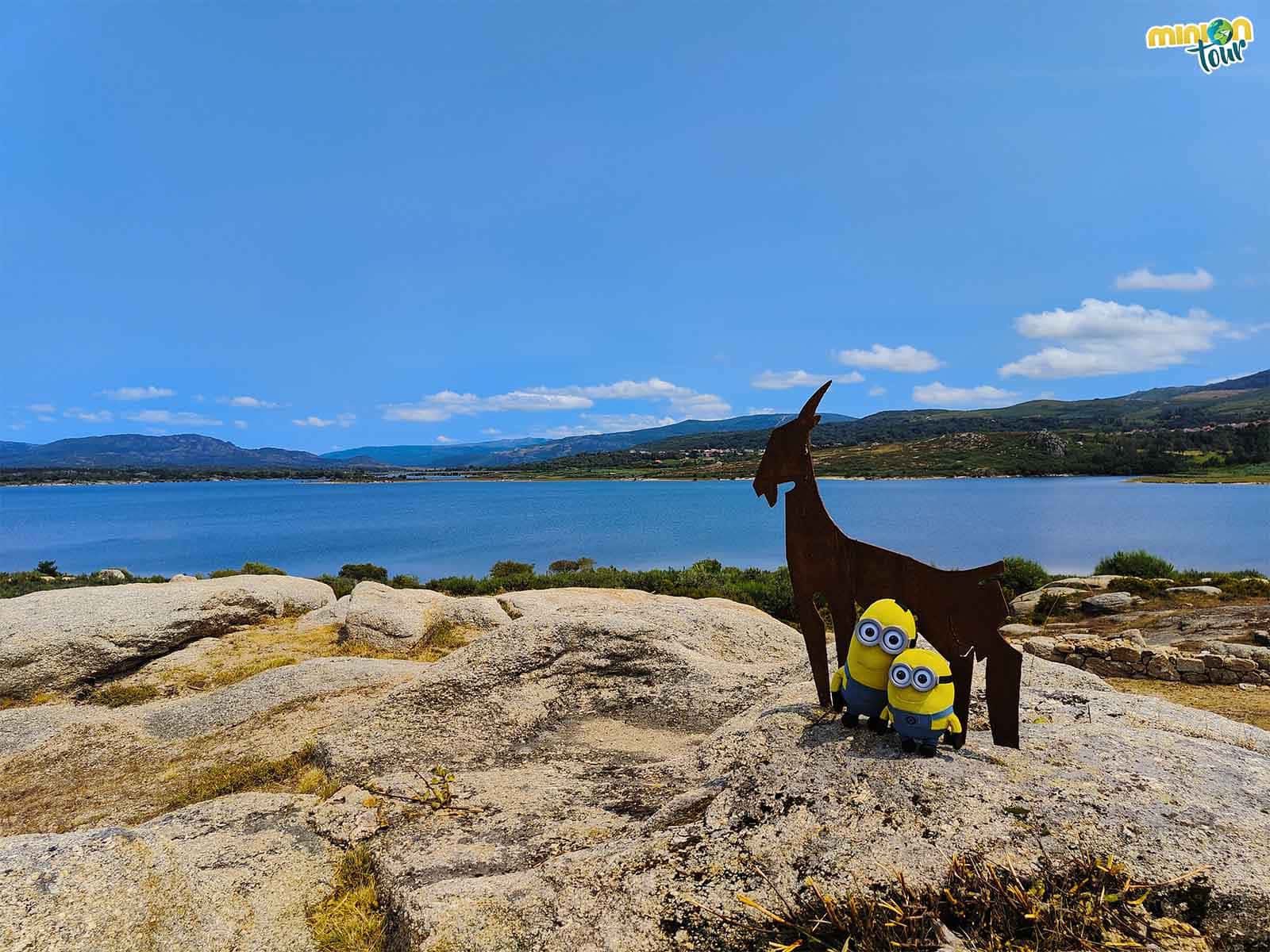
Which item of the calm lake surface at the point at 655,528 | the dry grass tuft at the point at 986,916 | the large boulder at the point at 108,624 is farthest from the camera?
the calm lake surface at the point at 655,528

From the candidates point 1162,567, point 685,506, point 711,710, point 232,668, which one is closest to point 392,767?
point 711,710

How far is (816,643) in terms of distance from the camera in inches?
240

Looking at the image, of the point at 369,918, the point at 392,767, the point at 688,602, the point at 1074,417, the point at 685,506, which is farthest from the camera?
the point at 1074,417

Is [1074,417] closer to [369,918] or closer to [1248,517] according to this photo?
[1248,517]

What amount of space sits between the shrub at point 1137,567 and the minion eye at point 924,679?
87.4 ft

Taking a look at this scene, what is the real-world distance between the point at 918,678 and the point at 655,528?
51.0 m

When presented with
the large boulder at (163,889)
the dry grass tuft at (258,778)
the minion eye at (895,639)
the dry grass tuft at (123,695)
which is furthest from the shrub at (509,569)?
the minion eye at (895,639)

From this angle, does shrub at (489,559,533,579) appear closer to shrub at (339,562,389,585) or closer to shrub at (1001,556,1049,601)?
shrub at (339,562,389,585)

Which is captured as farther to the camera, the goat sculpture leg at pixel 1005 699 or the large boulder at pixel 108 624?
the large boulder at pixel 108 624

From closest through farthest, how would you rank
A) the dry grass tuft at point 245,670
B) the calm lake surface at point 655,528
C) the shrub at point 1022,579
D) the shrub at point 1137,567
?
the dry grass tuft at point 245,670 < the shrub at point 1022,579 < the shrub at point 1137,567 < the calm lake surface at point 655,528

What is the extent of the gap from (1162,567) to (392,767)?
99.4 ft

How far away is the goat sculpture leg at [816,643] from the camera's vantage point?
593cm

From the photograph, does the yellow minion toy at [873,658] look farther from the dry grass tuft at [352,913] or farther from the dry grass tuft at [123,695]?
the dry grass tuft at [123,695]

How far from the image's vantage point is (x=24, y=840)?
4.25 metres
